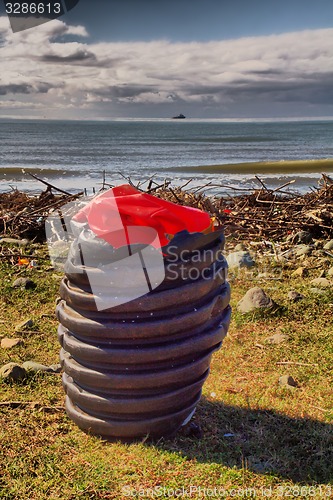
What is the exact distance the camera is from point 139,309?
321cm

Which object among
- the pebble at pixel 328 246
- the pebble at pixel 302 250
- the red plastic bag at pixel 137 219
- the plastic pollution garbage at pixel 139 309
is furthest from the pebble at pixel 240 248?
the red plastic bag at pixel 137 219

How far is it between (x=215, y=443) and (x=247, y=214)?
20.4 feet

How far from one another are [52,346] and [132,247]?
2546mm

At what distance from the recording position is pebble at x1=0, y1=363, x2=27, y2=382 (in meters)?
4.62

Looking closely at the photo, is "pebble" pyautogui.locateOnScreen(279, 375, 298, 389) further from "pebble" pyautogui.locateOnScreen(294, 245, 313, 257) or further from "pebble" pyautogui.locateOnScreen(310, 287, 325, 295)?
"pebble" pyautogui.locateOnScreen(294, 245, 313, 257)

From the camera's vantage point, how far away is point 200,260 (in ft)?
11.1

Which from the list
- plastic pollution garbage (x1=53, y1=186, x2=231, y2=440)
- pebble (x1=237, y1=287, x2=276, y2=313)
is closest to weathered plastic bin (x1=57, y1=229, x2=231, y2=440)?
plastic pollution garbage (x1=53, y1=186, x2=231, y2=440)

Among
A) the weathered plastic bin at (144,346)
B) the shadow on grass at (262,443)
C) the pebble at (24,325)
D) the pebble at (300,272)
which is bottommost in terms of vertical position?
the pebble at (300,272)

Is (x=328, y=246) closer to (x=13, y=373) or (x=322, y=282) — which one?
(x=322, y=282)

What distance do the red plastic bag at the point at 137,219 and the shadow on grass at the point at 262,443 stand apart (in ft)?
4.18

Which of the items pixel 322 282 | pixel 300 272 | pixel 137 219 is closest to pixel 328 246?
pixel 300 272

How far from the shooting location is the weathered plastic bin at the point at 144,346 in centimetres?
325

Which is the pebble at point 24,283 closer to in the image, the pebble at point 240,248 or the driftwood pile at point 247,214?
the driftwood pile at point 247,214

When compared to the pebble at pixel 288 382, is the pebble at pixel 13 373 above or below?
above
